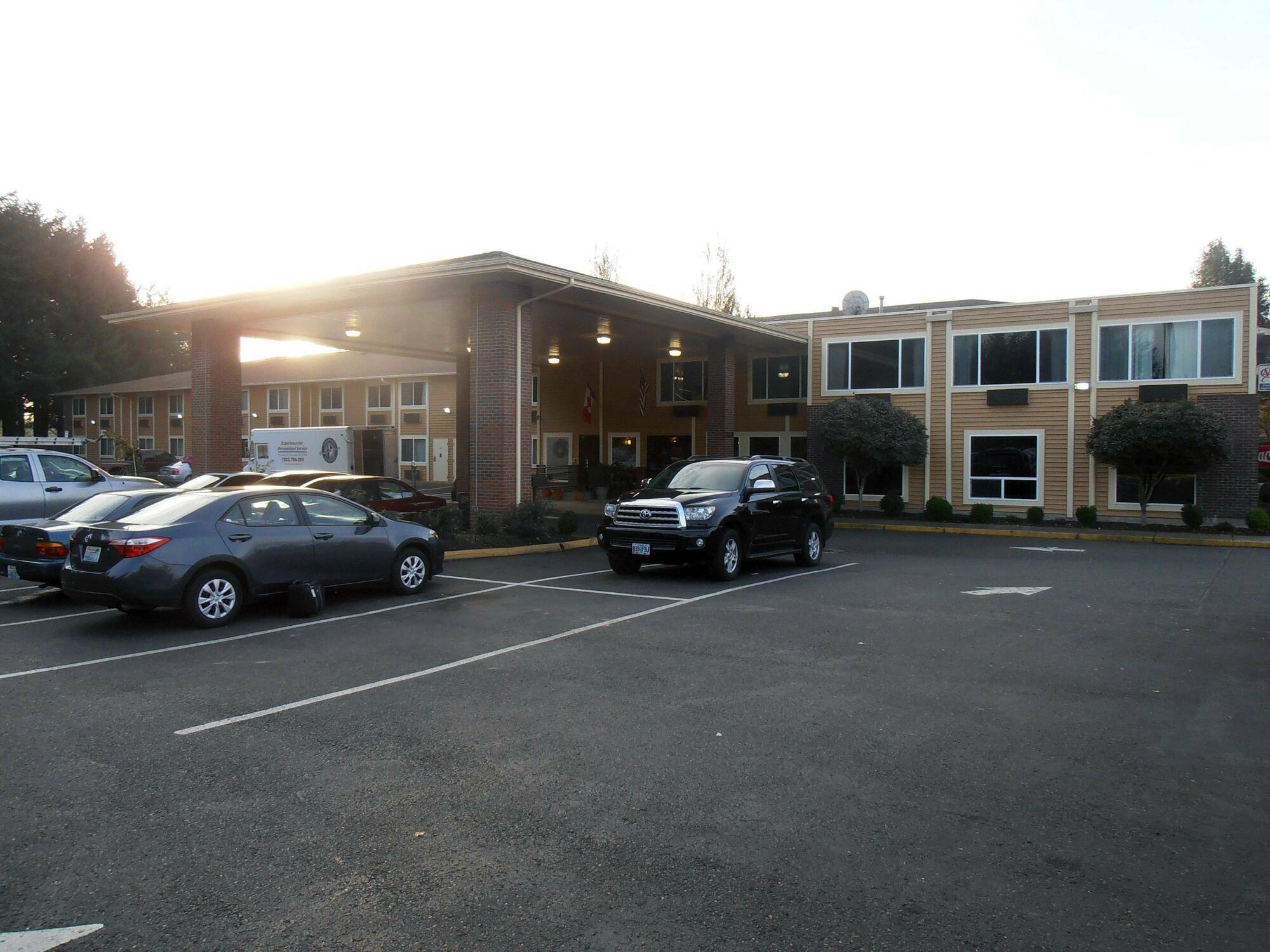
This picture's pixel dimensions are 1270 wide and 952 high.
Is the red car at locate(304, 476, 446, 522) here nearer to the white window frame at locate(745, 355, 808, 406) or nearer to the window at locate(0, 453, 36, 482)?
the window at locate(0, 453, 36, 482)

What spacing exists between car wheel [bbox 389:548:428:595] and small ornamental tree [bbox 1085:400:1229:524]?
17980 mm

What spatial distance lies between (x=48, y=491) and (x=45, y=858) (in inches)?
482

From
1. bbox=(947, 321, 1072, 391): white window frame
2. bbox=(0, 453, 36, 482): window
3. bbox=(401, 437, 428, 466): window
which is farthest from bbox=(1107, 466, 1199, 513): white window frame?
bbox=(401, 437, 428, 466): window

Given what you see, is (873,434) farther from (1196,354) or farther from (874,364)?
(1196,354)

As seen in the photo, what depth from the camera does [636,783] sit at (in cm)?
516

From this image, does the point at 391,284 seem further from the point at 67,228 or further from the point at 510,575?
the point at 67,228

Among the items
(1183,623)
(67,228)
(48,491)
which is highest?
(67,228)

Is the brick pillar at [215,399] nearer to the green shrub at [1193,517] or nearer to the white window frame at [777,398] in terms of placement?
the white window frame at [777,398]

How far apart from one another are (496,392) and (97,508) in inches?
309

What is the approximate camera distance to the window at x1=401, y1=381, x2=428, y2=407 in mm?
43719

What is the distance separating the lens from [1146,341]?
79.0 feet

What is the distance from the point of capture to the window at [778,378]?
30.3m

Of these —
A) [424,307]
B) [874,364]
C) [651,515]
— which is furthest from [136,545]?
[874,364]

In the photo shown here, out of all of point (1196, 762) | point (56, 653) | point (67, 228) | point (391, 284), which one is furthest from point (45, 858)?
point (67, 228)
